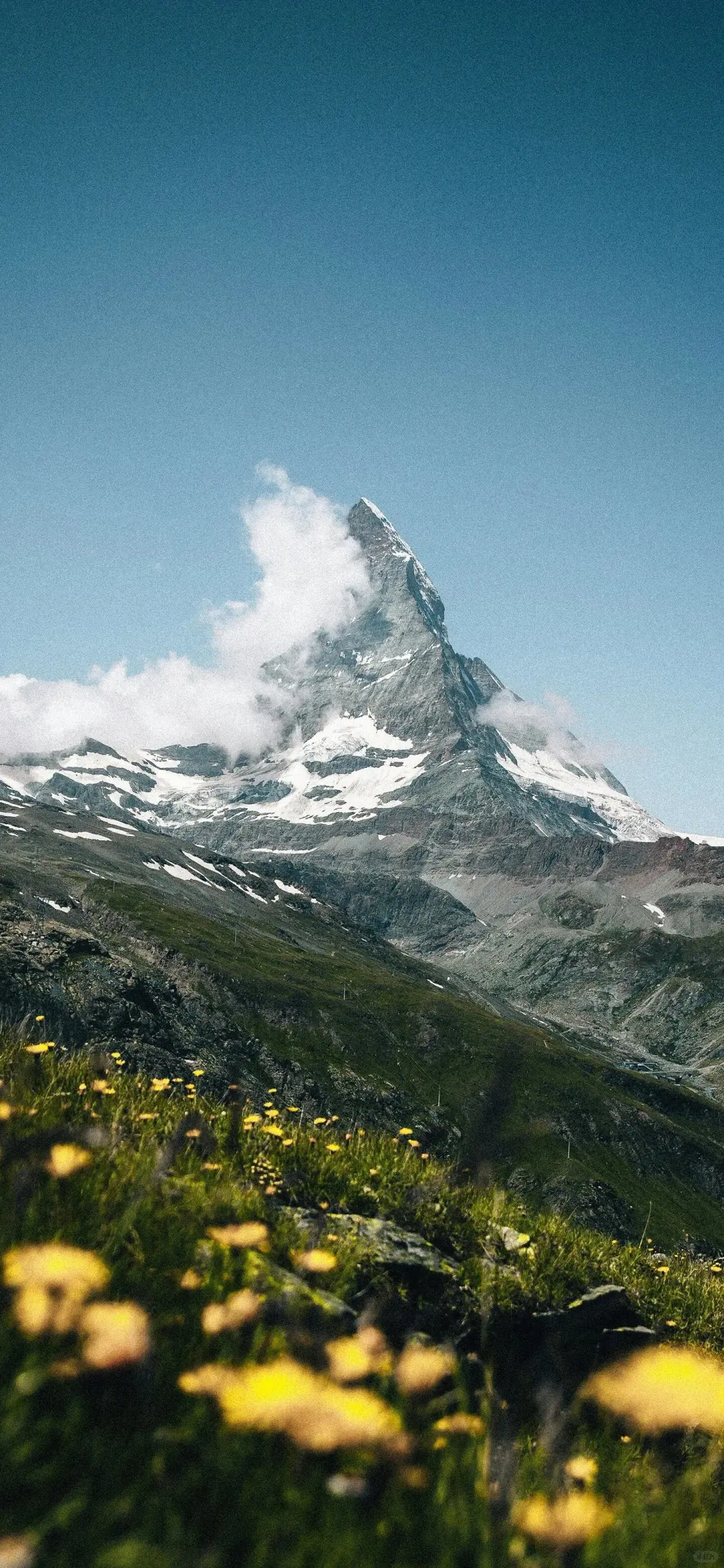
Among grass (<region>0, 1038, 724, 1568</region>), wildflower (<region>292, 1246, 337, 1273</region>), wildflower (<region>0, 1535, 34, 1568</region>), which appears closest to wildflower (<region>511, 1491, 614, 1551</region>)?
grass (<region>0, 1038, 724, 1568</region>)

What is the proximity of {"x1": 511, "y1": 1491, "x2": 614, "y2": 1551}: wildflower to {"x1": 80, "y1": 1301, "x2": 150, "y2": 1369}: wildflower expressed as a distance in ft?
4.97

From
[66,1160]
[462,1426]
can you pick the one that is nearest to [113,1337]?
[66,1160]

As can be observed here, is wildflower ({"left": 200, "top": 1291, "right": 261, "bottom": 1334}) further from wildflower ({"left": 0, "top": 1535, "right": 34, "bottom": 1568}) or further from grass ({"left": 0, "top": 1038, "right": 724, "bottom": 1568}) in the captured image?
wildflower ({"left": 0, "top": 1535, "right": 34, "bottom": 1568})

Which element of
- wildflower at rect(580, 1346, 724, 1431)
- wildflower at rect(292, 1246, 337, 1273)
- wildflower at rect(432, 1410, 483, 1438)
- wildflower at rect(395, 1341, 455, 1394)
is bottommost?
wildflower at rect(292, 1246, 337, 1273)

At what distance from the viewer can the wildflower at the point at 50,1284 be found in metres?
3.25

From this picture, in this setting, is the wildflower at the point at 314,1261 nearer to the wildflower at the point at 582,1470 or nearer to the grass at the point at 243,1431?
the grass at the point at 243,1431

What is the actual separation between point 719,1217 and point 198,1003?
412 feet

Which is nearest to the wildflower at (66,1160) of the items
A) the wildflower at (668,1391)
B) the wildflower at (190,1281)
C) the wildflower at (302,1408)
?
the wildflower at (190,1281)

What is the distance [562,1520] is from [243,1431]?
3.80 ft

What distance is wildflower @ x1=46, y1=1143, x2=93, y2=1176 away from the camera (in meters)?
4.57

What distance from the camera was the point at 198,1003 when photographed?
176 m

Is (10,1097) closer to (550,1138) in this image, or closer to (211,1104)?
(211,1104)

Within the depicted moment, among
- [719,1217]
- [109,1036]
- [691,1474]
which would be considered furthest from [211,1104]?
[719,1217]

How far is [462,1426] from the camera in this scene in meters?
3.83
